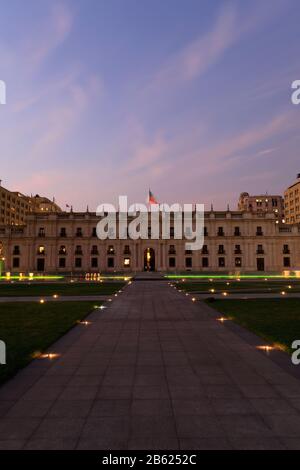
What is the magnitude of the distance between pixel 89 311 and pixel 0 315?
3782mm

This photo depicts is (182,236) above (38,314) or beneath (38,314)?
above

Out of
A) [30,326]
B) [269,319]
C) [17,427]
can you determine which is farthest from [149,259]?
[17,427]

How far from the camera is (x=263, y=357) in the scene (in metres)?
8.68

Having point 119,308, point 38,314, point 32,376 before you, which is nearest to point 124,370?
point 32,376

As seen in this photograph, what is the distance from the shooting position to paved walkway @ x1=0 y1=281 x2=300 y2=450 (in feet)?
15.2

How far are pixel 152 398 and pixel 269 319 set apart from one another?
9022 millimetres

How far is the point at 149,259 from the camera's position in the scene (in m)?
82.7

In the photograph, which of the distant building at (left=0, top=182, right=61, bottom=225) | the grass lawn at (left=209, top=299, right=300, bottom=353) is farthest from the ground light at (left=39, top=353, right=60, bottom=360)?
the distant building at (left=0, top=182, right=61, bottom=225)

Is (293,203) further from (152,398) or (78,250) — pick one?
(152,398)

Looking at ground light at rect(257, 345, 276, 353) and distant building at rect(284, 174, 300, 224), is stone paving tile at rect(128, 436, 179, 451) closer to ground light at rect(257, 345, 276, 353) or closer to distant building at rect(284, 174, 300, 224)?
ground light at rect(257, 345, 276, 353)

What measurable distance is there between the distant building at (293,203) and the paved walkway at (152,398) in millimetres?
113338

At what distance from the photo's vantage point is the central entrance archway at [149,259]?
82.1m

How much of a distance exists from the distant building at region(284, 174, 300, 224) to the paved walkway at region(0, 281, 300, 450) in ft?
372
